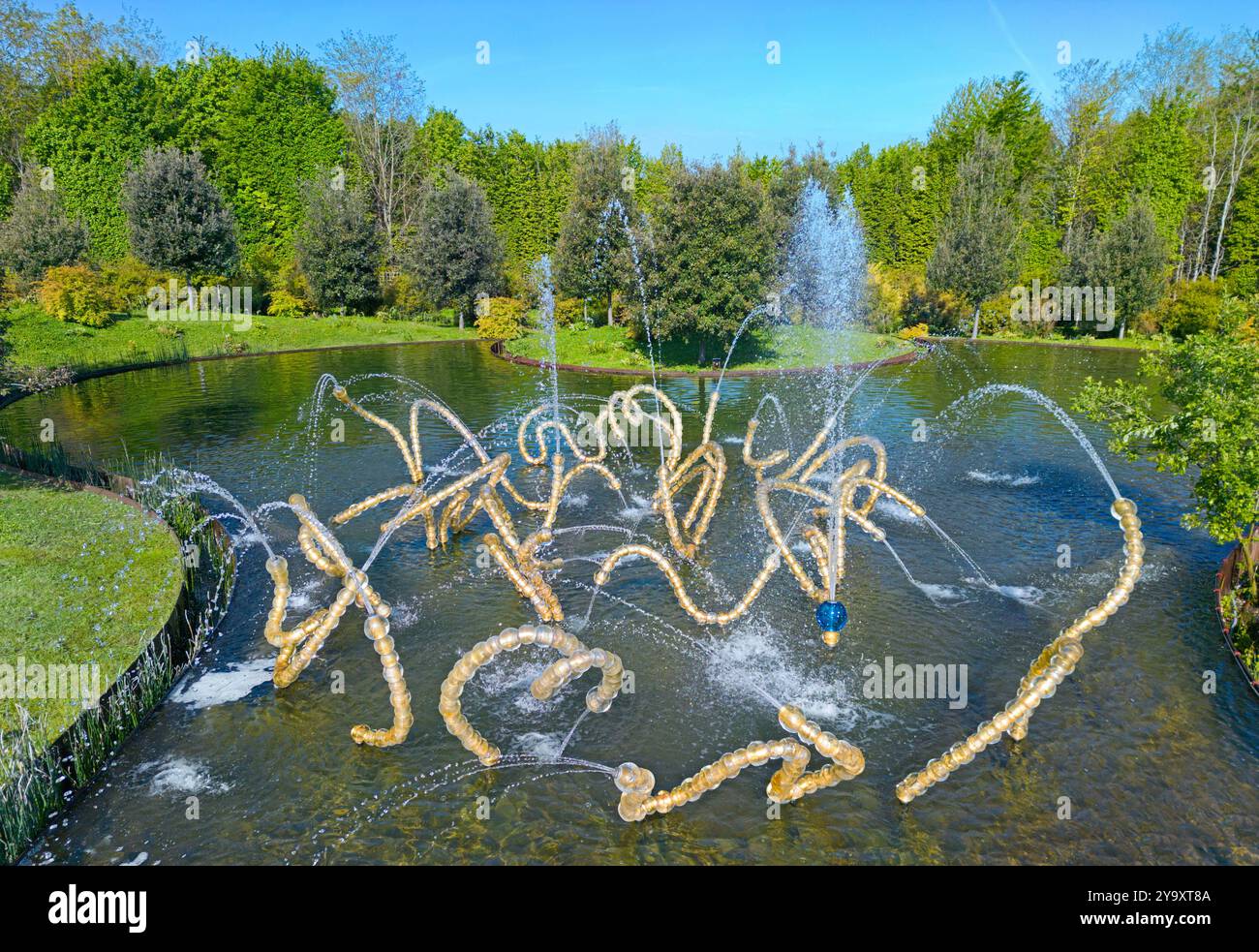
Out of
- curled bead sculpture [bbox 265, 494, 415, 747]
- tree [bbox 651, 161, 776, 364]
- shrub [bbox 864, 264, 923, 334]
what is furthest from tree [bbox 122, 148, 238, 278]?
shrub [bbox 864, 264, 923, 334]

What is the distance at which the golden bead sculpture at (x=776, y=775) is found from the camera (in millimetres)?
7359

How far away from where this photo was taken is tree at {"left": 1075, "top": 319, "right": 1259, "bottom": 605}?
12.4 meters

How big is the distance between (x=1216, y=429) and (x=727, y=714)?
9.90m

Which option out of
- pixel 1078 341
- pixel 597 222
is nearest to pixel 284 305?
pixel 597 222

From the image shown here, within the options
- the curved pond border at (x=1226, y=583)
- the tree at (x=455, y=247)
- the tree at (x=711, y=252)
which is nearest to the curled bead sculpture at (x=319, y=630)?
the curved pond border at (x=1226, y=583)

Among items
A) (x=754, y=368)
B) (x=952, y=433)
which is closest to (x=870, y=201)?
(x=754, y=368)

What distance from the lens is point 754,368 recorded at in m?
40.0

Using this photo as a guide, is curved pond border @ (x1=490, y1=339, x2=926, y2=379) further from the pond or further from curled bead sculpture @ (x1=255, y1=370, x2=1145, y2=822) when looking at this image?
curled bead sculpture @ (x1=255, y1=370, x2=1145, y2=822)

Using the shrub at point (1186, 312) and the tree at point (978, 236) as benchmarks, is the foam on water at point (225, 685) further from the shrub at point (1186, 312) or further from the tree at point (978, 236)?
the shrub at point (1186, 312)

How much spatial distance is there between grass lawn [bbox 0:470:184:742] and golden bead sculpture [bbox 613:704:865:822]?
7.36 m

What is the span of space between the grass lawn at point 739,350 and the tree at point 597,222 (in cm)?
363

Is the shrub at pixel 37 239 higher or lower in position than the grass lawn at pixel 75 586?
higher

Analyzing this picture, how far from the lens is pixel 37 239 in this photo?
48125mm
